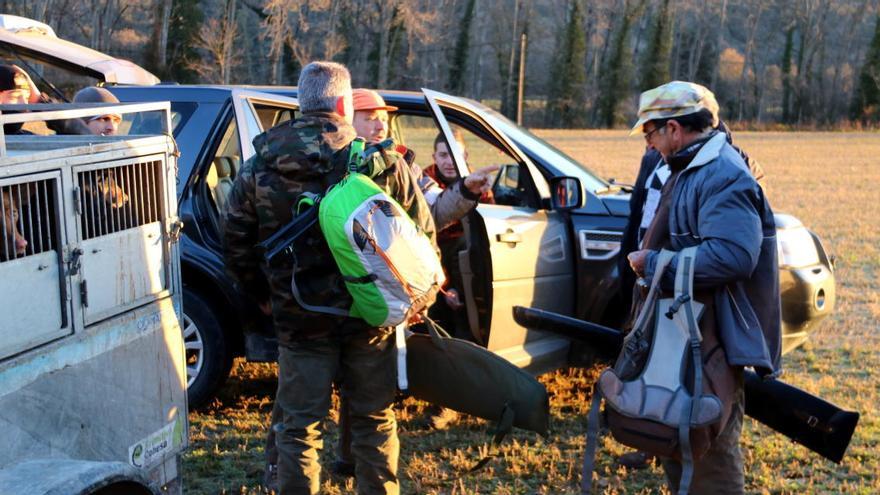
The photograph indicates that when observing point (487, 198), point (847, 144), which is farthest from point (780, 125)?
point (487, 198)

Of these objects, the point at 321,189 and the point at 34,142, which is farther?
the point at 321,189

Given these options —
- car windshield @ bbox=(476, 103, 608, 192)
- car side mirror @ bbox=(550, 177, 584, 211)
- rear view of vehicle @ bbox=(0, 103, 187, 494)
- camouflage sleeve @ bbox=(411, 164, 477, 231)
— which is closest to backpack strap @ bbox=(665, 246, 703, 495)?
camouflage sleeve @ bbox=(411, 164, 477, 231)

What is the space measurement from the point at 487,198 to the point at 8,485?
3.51 meters

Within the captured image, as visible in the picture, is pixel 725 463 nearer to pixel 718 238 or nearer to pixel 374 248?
pixel 718 238

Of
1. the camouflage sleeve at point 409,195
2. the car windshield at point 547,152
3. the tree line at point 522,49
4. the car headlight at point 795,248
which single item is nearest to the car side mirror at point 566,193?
the car windshield at point 547,152

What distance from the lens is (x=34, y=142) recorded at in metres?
3.21

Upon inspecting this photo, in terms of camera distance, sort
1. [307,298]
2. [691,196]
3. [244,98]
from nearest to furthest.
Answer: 1. [691,196]
2. [307,298]
3. [244,98]

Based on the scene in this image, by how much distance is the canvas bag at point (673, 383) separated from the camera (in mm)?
3275

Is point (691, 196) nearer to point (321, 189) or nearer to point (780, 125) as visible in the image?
point (321, 189)

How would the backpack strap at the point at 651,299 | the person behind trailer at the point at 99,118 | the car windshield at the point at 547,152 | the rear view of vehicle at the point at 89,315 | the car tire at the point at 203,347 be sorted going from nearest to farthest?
the rear view of vehicle at the point at 89,315 → the backpack strap at the point at 651,299 → the person behind trailer at the point at 99,118 → the car tire at the point at 203,347 → the car windshield at the point at 547,152

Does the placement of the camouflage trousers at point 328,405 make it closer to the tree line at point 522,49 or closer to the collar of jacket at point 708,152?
the collar of jacket at point 708,152

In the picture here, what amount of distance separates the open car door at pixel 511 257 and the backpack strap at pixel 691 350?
1932 millimetres

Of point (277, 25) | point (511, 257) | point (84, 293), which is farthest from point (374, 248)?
point (277, 25)

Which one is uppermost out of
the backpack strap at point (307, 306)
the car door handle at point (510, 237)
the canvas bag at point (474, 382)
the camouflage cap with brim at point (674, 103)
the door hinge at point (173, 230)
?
the camouflage cap with brim at point (674, 103)
